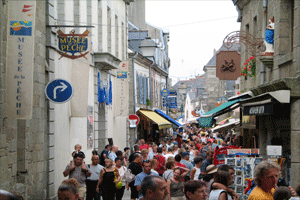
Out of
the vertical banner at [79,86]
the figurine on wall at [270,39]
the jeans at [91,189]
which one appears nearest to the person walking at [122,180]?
the jeans at [91,189]

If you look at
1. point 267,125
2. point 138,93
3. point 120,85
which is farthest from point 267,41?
point 138,93

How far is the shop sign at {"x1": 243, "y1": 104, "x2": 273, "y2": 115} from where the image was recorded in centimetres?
1127

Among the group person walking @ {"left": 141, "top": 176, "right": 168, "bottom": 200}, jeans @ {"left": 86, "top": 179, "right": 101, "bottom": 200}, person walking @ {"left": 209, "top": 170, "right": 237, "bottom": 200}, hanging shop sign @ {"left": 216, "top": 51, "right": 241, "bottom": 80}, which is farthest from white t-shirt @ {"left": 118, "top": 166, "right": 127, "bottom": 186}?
hanging shop sign @ {"left": 216, "top": 51, "right": 241, "bottom": 80}

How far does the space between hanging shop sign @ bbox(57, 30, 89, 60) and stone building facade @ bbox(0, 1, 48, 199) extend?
63cm

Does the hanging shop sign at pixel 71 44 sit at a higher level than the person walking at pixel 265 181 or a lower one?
higher

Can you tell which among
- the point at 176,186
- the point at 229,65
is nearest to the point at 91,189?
the point at 176,186

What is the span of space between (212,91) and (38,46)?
2147 inches

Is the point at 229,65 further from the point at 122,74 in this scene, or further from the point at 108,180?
the point at 108,180

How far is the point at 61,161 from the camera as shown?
562 inches

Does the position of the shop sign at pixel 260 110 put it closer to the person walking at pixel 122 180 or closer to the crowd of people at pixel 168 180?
the crowd of people at pixel 168 180

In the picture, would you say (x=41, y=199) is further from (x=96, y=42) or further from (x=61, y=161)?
(x=96, y=42)

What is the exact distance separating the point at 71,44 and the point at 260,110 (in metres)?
5.30

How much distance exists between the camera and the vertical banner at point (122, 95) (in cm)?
2156

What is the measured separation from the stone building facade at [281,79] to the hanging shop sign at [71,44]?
15.6 feet
